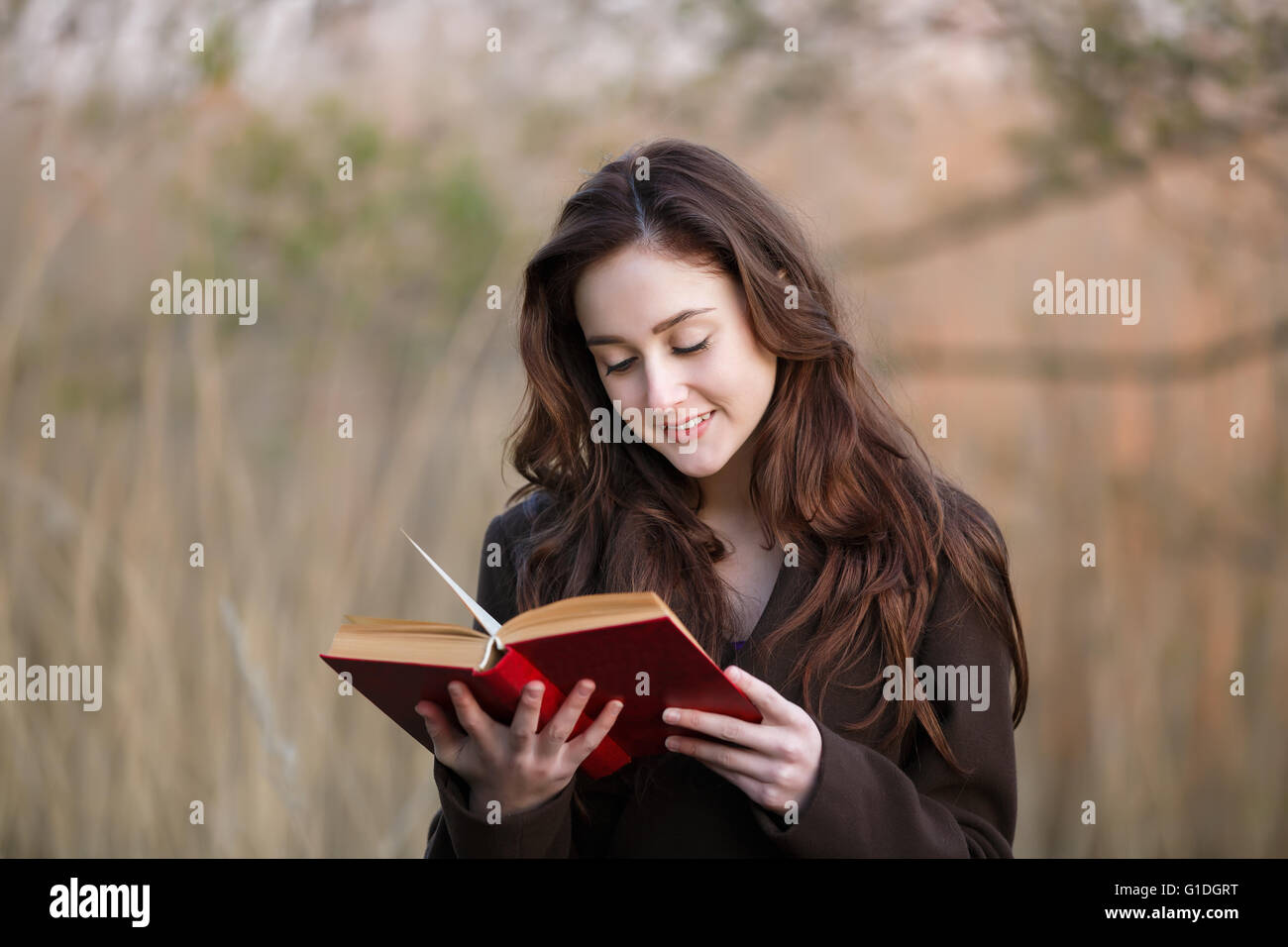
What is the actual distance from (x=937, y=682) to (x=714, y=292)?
1.75ft

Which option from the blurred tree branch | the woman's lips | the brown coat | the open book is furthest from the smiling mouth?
the blurred tree branch

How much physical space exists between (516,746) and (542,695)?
0.34 feet

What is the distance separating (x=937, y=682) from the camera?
4.38 ft

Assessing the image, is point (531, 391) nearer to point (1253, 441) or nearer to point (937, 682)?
point (937, 682)

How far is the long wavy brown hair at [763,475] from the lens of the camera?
4.49 feet

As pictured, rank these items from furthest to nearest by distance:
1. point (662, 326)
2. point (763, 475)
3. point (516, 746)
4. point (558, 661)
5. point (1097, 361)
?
1. point (1097, 361)
2. point (763, 475)
3. point (662, 326)
4. point (516, 746)
5. point (558, 661)

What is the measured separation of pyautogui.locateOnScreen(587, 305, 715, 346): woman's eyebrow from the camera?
4.32 ft

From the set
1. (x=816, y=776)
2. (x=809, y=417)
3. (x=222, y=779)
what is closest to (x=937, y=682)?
(x=816, y=776)

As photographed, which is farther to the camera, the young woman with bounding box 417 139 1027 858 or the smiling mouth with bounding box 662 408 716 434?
the smiling mouth with bounding box 662 408 716 434

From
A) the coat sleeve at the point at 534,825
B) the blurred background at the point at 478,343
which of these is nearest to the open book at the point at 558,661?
the coat sleeve at the point at 534,825

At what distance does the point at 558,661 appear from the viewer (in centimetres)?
104

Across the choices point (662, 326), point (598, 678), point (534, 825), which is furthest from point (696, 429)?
point (534, 825)

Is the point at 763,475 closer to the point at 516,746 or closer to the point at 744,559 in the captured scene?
the point at 744,559

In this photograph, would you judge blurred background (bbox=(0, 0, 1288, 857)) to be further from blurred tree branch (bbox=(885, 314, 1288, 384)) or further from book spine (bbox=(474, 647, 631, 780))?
book spine (bbox=(474, 647, 631, 780))
